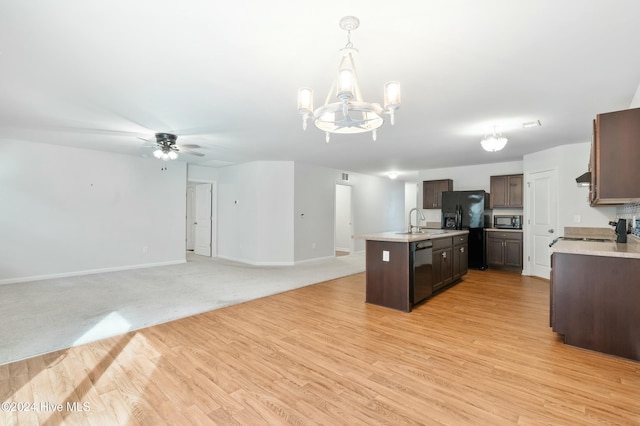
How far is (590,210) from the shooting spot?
16.5 feet

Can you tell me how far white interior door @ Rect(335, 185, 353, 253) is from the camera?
9503 millimetres

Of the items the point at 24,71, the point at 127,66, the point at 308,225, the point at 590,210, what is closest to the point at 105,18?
the point at 127,66

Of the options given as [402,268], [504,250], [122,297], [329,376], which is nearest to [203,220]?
[122,297]

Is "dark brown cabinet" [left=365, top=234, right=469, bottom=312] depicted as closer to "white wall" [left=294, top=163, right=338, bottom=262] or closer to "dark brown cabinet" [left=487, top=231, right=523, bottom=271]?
"dark brown cabinet" [left=487, top=231, right=523, bottom=271]

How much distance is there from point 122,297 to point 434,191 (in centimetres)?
710

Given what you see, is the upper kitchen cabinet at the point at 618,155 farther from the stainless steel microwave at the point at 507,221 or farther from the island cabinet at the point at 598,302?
the stainless steel microwave at the point at 507,221

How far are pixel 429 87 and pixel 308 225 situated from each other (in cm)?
502

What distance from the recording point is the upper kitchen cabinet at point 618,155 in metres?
2.41

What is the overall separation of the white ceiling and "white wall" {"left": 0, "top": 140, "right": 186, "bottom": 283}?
4.43ft

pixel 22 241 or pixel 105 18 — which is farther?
pixel 22 241

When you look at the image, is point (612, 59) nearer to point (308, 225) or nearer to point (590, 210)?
point (590, 210)

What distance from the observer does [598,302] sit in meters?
2.70

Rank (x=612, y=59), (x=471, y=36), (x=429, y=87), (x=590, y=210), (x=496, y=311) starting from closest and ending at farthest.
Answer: (x=471, y=36) → (x=612, y=59) → (x=429, y=87) → (x=496, y=311) → (x=590, y=210)

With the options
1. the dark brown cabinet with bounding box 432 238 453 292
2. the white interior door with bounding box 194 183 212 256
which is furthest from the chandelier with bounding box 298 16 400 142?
the white interior door with bounding box 194 183 212 256
